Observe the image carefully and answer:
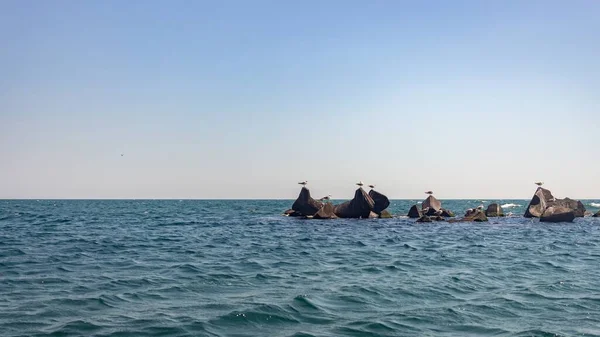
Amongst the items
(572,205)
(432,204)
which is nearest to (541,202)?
(572,205)

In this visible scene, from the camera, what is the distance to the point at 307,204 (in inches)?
2311

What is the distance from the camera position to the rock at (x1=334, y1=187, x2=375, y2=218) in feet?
189

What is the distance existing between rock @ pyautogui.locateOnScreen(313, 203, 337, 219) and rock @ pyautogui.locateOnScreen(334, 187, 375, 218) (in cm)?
139

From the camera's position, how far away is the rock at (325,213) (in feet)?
186

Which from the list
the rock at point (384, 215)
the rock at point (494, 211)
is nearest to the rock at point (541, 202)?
the rock at point (494, 211)

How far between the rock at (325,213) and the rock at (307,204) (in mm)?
848

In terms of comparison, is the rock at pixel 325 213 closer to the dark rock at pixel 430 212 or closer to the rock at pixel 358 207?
the rock at pixel 358 207

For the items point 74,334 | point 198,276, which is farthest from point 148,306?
point 198,276

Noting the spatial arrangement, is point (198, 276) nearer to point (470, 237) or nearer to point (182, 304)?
point (182, 304)

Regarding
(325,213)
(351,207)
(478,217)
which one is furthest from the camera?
(351,207)

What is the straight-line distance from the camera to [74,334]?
1054 cm

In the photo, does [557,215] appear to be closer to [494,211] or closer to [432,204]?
[494,211]

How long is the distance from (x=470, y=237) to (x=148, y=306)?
89.7ft

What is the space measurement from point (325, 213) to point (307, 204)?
273 cm
